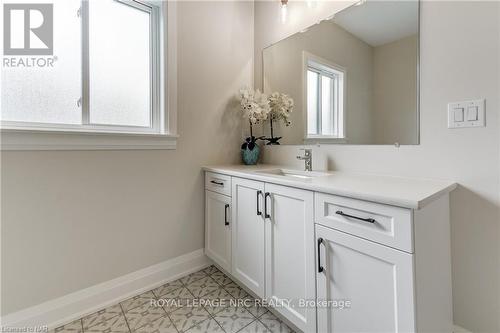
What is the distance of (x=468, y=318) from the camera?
115cm

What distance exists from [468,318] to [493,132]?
34.8 inches

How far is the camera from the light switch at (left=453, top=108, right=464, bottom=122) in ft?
3.76

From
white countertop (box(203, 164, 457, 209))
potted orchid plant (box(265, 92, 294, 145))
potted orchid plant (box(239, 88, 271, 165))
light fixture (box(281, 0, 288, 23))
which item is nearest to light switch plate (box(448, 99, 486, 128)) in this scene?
white countertop (box(203, 164, 457, 209))

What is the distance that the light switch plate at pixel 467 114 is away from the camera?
109cm

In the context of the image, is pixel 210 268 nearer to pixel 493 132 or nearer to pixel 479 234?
pixel 479 234

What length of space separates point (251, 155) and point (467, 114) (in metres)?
1.42

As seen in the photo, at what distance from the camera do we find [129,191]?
65.2 inches

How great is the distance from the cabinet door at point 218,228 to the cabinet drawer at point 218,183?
0.12ft

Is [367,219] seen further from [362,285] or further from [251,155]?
[251,155]

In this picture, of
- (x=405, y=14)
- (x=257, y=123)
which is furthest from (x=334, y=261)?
(x=257, y=123)

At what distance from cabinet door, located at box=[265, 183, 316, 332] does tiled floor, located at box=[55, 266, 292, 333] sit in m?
0.20

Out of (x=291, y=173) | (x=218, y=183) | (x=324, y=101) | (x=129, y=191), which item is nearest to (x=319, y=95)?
(x=324, y=101)

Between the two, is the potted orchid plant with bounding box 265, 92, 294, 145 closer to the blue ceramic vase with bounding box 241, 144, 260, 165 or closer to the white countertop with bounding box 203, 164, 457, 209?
the blue ceramic vase with bounding box 241, 144, 260, 165

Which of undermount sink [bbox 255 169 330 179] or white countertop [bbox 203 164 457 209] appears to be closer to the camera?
white countertop [bbox 203 164 457 209]
